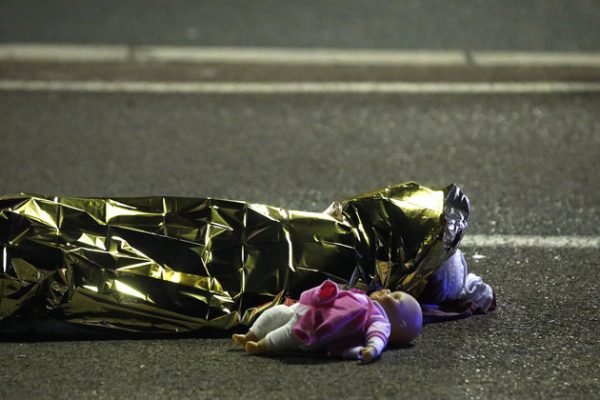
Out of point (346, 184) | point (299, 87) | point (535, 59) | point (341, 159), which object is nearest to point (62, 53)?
point (299, 87)

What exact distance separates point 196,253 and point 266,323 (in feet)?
1.25

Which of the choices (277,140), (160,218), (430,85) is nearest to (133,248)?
(160,218)

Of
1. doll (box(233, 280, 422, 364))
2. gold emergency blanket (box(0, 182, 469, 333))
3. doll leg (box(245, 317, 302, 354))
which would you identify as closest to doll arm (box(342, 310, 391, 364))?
doll (box(233, 280, 422, 364))

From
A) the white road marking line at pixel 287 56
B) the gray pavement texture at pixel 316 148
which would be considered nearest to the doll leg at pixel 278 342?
the gray pavement texture at pixel 316 148

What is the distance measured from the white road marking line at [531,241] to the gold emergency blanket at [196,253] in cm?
89

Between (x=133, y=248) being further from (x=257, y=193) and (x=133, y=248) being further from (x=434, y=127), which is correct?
(x=434, y=127)

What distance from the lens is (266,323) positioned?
3445mm

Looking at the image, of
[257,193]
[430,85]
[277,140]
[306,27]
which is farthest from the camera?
[306,27]

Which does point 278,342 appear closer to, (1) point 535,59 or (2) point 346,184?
(2) point 346,184

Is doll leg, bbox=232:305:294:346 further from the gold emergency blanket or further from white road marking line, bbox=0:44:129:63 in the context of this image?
white road marking line, bbox=0:44:129:63

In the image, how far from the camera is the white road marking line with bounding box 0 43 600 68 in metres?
7.34

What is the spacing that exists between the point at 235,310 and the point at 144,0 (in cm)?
560

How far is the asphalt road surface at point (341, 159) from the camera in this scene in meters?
3.35

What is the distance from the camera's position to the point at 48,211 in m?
3.68
